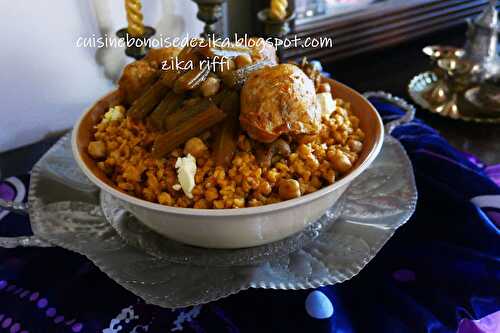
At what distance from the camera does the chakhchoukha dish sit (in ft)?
1.88

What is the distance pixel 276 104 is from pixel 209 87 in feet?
0.36

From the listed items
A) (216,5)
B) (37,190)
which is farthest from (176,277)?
(216,5)

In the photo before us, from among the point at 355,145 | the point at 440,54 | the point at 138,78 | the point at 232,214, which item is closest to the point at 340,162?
the point at 355,145

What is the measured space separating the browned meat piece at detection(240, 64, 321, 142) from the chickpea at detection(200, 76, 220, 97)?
5 centimetres

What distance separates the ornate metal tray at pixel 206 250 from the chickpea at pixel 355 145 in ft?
0.38

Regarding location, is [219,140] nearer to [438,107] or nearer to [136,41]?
[136,41]

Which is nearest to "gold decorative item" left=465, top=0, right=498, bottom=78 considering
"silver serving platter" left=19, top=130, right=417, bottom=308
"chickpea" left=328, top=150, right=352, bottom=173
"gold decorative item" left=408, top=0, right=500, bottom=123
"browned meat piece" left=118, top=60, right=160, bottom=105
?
"gold decorative item" left=408, top=0, right=500, bottom=123

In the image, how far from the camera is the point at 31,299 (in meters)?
0.61

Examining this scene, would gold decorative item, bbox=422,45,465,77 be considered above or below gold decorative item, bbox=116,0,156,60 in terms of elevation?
below

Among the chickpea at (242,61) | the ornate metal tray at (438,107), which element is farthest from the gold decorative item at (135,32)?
the ornate metal tray at (438,107)

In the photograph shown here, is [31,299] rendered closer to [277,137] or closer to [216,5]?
[277,137]

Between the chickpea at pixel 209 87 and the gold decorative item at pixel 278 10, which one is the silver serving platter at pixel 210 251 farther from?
the gold decorative item at pixel 278 10

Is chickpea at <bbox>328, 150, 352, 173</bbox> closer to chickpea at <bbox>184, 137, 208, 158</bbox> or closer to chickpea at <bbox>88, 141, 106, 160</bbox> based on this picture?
chickpea at <bbox>184, 137, 208, 158</bbox>

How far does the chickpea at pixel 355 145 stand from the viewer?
66cm
